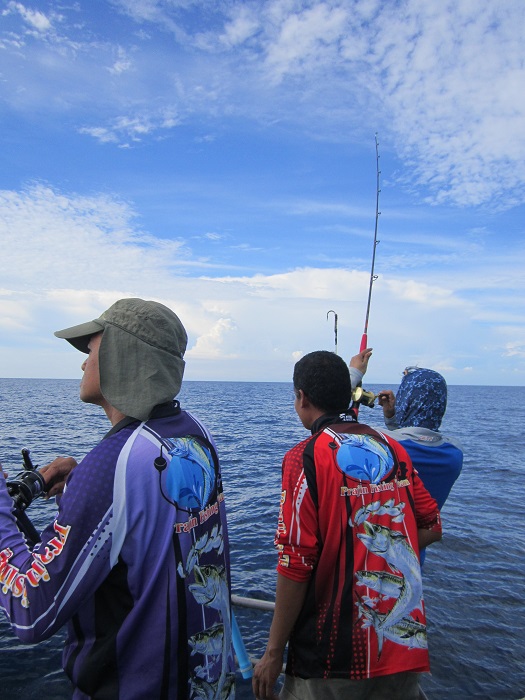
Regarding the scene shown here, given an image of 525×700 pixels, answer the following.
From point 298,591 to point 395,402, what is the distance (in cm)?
234

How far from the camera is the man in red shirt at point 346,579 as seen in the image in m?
2.62

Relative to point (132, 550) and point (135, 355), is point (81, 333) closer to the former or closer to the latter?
point (135, 355)

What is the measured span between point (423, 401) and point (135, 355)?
274 cm

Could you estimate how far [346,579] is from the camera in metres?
2.63

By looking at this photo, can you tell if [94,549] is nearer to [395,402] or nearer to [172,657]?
[172,657]

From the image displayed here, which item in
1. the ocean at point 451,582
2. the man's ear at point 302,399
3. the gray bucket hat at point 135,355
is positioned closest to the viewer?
the gray bucket hat at point 135,355

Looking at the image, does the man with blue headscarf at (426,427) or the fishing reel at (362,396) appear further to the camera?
the fishing reel at (362,396)

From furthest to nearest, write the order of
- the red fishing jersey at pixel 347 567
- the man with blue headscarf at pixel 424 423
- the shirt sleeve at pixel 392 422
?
the shirt sleeve at pixel 392 422
the man with blue headscarf at pixel 424 423
the red fishing jersey at pixel 347 567

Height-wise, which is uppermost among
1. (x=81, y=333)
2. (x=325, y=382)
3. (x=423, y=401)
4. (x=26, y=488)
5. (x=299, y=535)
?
(x=81, y=333)

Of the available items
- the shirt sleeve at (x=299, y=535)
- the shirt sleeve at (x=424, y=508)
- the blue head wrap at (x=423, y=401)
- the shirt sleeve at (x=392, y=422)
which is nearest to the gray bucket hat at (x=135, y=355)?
the shirt sleeve at (x=299, y=535)

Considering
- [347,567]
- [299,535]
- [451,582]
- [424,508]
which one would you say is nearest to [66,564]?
[299,535]

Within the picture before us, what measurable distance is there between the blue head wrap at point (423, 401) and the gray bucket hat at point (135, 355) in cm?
251

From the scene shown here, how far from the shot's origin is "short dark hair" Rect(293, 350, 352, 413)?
3.06 m

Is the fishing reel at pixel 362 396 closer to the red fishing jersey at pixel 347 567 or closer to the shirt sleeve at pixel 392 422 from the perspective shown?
the shirt sleeve at pixel 392 422
